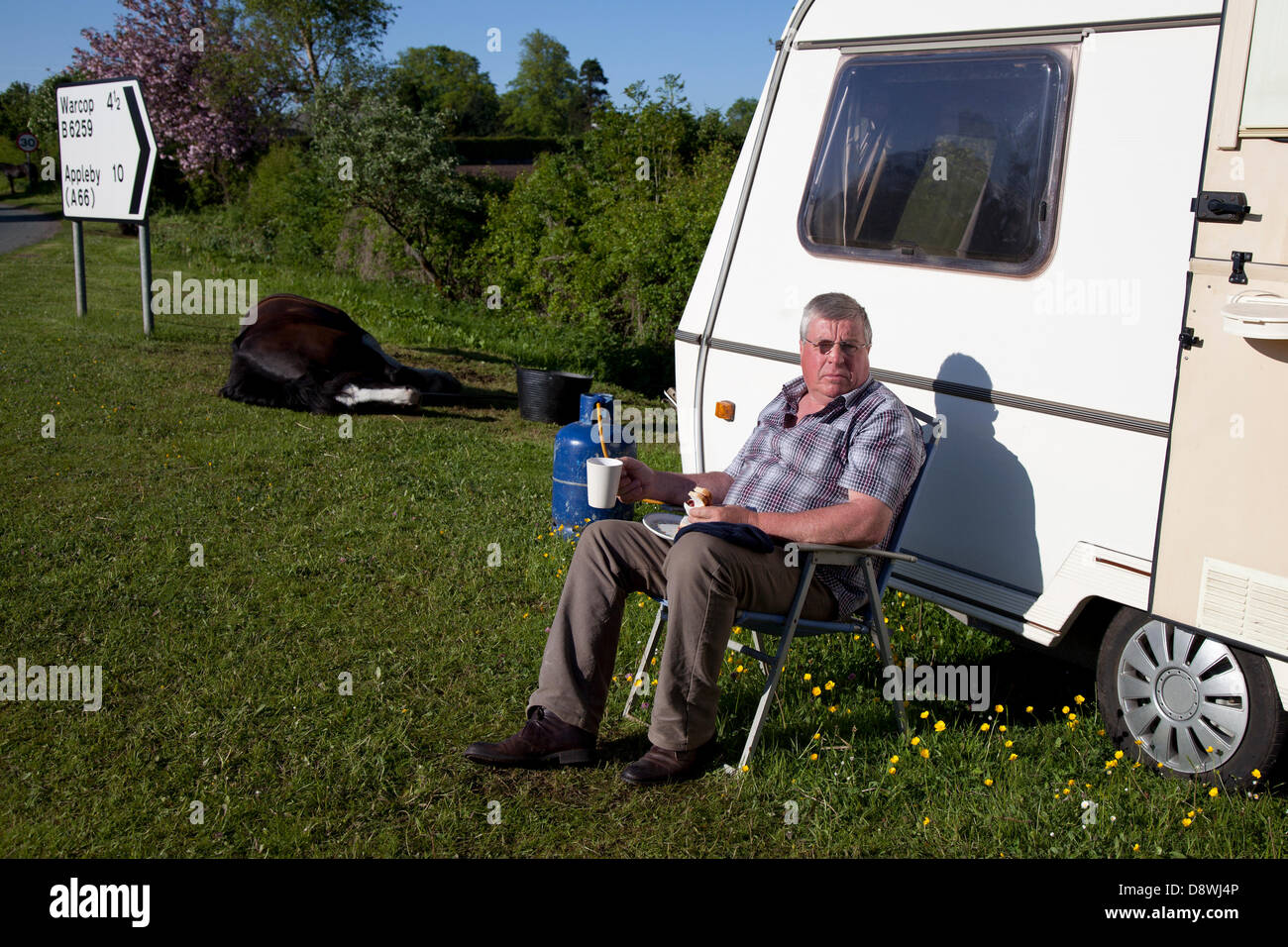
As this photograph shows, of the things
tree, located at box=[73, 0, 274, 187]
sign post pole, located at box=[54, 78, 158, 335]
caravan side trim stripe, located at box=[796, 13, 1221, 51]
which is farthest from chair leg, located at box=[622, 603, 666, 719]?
tree, located at box=[73, 0, 274, 187]

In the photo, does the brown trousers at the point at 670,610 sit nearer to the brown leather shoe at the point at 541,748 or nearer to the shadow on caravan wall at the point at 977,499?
the brown leather shoe at the point at 541,748

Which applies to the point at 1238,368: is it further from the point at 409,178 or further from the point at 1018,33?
the point at 409,178

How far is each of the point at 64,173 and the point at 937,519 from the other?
10.7 m

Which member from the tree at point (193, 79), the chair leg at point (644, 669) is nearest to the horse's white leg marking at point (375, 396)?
the chair leg at point (644, 669)

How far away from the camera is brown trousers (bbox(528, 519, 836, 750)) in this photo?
129 inches

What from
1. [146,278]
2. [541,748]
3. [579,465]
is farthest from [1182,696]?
[146,278]

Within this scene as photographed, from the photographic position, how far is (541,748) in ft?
11.3

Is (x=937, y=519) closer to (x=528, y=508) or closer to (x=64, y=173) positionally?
(x=528, y=508)

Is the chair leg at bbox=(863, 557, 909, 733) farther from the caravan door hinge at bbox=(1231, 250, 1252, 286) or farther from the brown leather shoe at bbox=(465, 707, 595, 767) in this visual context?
the caravan door hinge at bbox=(1231, 250, 1252, 286)

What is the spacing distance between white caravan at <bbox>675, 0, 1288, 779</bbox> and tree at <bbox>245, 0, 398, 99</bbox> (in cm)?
2450

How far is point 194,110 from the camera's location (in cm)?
2653
